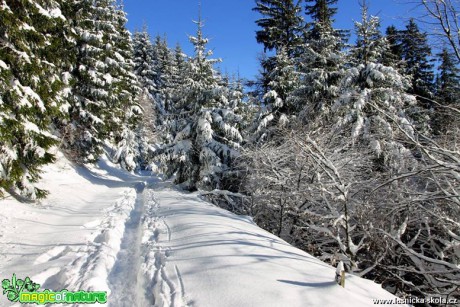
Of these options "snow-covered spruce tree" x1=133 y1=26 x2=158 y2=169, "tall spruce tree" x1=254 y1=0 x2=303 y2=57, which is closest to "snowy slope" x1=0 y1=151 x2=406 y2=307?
"tall spruce tree" x1=254 y1=0 x2=303 y2=57

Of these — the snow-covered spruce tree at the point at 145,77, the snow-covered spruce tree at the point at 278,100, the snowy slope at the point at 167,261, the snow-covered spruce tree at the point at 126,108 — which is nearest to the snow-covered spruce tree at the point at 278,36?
the snow-covered spruce tree at the point at 278,100

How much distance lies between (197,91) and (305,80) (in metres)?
6.36

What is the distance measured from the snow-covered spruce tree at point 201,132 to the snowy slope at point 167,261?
7.09 meters

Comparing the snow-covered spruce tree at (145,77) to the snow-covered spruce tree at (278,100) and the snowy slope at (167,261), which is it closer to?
the snow-covered spruce tree at (278,100)

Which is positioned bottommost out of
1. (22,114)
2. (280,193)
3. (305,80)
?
(280,193)

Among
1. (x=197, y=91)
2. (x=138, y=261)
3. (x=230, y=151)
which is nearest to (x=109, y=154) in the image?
(x=197, y=91)

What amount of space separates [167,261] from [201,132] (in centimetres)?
1168

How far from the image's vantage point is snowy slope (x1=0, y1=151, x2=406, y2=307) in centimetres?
378

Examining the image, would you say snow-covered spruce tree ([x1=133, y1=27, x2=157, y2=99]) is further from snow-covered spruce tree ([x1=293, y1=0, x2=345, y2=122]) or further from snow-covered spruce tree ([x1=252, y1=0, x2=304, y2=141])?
snow-covered spruce tree ([x1=293, y1=0, x2=345, y2=122])

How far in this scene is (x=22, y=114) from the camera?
8453mm

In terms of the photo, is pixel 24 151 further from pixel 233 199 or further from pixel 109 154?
pixel 109 154

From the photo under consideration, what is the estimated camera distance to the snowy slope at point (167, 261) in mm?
3779

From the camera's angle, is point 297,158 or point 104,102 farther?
point 104,102

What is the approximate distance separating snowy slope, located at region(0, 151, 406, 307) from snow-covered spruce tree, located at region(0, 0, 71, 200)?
43.7 inches
